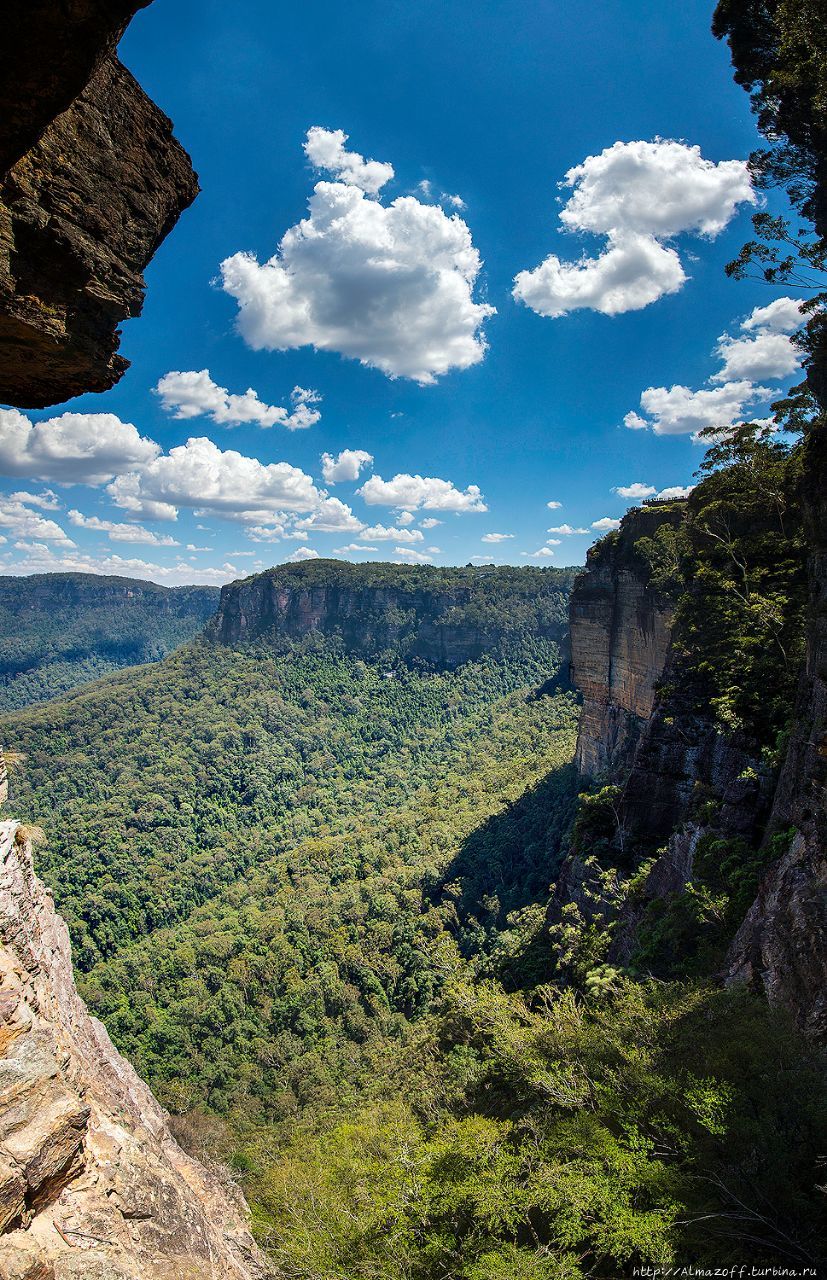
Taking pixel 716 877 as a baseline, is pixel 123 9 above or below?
above

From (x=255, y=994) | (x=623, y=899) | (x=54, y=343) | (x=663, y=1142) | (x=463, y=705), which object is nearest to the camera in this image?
(x=54, y=343)

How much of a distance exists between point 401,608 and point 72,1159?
118064 millimetres

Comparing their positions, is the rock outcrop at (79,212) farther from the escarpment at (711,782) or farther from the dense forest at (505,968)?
the escarpment at (711,782)

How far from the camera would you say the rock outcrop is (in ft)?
12.3

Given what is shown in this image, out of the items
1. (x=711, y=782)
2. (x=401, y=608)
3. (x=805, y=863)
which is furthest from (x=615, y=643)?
(x=401, y=608)

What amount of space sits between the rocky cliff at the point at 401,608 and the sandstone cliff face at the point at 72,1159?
105 m

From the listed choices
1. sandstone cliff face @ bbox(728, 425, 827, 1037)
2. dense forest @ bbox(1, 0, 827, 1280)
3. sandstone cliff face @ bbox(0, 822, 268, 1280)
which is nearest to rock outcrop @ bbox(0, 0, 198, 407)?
sandstone cliff face @ bbox(0, 822, 268, 1280)

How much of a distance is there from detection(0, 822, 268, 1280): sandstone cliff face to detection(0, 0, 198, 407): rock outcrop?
7.11 meters

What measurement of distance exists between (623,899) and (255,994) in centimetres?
3612

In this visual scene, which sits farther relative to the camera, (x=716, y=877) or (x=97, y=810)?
(x=97, y=810)

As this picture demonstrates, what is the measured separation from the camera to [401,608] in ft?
404

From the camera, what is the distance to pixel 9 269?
184 inches

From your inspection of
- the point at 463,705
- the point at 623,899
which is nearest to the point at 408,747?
the point at 463,705

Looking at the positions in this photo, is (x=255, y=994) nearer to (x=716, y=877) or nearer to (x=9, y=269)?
(x=716, y=877)
